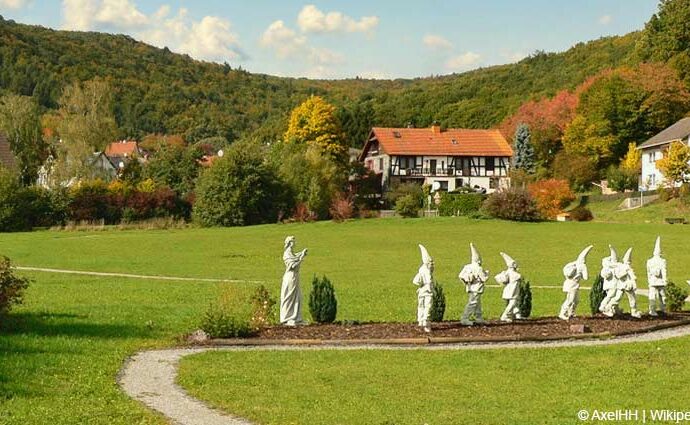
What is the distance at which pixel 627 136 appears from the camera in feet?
277

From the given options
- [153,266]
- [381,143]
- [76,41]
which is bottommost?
[153,266]

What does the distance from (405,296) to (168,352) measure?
12.1 m

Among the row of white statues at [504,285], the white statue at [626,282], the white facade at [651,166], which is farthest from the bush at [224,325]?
the white facade at [651,166]

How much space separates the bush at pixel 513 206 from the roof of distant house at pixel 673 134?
19265 mm

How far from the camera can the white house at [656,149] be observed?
241 ft

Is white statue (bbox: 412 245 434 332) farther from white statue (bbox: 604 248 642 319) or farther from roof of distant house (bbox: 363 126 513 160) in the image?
roof of distant house (bbox: 363 126 513 160)

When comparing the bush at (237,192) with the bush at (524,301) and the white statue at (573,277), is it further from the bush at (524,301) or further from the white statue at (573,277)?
the white statue at (573,277)

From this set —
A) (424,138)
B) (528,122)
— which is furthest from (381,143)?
(528,122)

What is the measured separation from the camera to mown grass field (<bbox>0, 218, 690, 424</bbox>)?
12.9 meters

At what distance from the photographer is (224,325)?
17.8m

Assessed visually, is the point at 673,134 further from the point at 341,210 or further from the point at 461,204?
the point at 341,210

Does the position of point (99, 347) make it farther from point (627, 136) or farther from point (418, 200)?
point (627, 136)

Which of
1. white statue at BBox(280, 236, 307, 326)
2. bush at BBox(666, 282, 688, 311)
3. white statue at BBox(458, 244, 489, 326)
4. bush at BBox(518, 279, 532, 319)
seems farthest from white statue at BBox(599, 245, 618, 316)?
white statue at BBox(280, 236, 307, 326)

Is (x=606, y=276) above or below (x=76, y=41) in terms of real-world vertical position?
below
